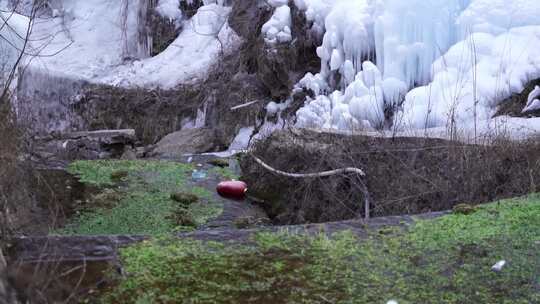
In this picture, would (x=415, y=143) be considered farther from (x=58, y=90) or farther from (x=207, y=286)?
(x=58, y=90)

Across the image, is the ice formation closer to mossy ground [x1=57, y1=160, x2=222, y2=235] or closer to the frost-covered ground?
the frost-covered ground

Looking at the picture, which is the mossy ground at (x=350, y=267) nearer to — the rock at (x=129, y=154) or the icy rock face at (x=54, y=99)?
the rock at (x=129, y=154)

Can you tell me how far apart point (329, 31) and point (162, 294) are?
11.9 meters

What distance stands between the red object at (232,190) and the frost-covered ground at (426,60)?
2052 mm

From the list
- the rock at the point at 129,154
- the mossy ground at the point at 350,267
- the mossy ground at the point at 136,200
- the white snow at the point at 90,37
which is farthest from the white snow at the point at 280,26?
the mossy ground at the point at 350,267

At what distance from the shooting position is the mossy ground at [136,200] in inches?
321

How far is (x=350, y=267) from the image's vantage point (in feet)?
14.4

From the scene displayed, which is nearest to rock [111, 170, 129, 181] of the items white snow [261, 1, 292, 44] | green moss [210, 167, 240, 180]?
green moss [210, 167, 240, 180]

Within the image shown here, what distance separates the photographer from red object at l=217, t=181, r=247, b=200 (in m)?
10.1

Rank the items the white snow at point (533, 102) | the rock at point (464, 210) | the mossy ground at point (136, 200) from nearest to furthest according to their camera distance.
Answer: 1. the rock at point (464, 210)
2. the mossy ground at point (136, 200)
3. the white snow at point (533, 102)

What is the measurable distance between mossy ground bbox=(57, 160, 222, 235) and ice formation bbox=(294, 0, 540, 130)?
110 inches

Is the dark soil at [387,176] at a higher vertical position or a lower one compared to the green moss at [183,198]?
higher

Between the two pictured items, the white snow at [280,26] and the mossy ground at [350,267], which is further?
the white snow at [280,26]

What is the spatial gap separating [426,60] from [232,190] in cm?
492
